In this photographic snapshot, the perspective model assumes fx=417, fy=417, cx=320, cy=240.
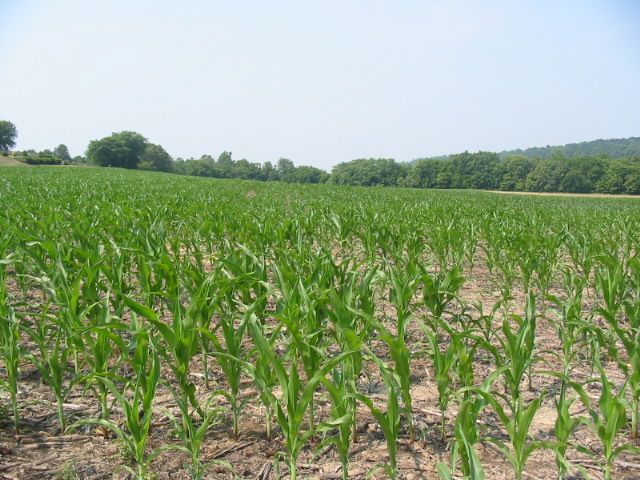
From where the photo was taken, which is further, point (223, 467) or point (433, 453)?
point (433, 453)

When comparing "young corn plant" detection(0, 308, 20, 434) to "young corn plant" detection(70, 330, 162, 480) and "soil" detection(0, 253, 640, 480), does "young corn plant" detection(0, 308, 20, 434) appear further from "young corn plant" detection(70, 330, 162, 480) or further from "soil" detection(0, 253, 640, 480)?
"young corn plant" detection(70, 330, 162, 480)

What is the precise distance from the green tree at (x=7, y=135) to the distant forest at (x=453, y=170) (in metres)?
9.82

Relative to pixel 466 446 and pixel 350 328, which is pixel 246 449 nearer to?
pixel 350 328

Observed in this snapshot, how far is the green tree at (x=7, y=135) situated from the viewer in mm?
87375

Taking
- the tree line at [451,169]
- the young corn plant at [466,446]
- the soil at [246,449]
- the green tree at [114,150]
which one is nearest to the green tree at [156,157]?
the tree line at [451,169]

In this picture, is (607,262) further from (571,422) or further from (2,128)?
(2,128)

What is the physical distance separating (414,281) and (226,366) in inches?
52.2

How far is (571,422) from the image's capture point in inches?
57.4

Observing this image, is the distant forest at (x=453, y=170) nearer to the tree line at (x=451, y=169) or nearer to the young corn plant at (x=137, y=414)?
the tree line at (x=451, y=169)

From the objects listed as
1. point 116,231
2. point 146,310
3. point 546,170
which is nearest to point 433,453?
point 146,310

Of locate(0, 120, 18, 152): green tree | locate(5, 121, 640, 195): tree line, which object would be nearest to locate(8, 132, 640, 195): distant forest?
locate(5, 121, 640, 195): tree line

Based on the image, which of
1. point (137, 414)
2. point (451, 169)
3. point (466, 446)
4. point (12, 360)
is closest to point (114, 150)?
point (451, 169)

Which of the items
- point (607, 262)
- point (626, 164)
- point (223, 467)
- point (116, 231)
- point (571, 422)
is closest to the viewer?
point (571, 422)

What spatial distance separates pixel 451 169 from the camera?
96.9 meters
